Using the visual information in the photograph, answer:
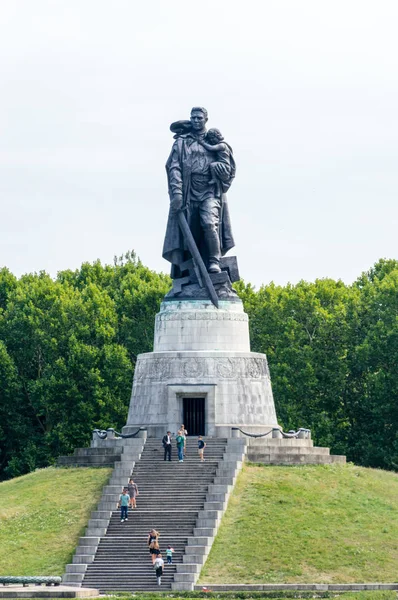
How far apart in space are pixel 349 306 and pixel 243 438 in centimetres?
2850

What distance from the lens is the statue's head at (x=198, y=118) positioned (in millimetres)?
72500

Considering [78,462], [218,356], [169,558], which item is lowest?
[169,558]

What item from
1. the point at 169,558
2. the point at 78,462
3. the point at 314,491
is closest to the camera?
the point at 169,558

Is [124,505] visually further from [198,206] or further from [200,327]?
[198,206]

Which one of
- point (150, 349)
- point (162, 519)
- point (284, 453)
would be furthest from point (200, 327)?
point (150, 349)

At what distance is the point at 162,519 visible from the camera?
6084 cm

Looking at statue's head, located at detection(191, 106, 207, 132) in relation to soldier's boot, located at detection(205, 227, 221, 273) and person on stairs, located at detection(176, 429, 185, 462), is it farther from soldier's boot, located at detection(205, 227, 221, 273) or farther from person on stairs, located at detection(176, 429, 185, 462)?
person on stairs, located at detection(176, 429, 185, 462)

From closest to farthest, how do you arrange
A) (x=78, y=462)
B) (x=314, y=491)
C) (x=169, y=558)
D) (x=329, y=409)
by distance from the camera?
(x=169, y=558) → (x=314, y=491) → (x=78, y=462) → (x=329, y=409)

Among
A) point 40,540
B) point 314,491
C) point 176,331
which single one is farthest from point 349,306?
point 40,540

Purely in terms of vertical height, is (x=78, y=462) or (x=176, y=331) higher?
(x=176, y=331)

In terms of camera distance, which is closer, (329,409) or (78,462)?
(78,462)

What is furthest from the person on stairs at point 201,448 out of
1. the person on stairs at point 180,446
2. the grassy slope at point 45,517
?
the grassy slope at point 45,517

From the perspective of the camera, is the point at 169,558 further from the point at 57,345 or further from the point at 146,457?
the point at 57,345

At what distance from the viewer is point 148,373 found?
7056 centimetres
